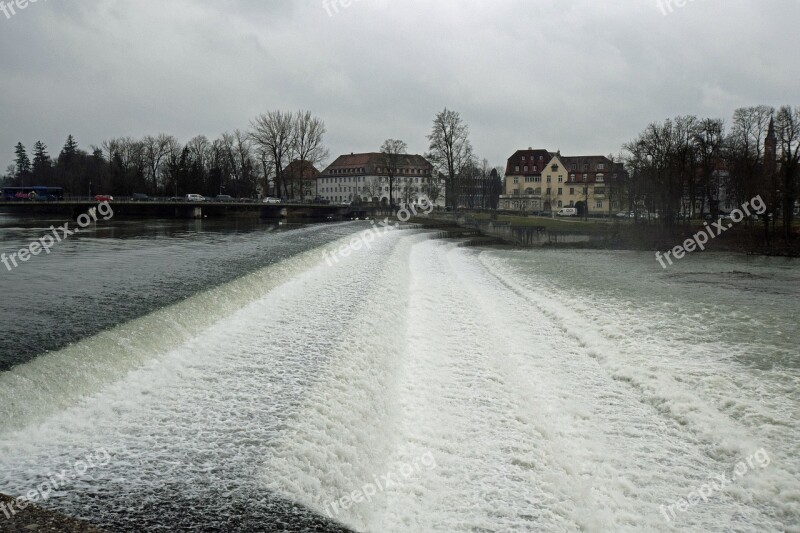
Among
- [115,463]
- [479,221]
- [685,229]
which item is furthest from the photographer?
[479,221]

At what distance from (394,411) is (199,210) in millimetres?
66222

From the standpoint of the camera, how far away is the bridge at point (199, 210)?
60694 millimetres

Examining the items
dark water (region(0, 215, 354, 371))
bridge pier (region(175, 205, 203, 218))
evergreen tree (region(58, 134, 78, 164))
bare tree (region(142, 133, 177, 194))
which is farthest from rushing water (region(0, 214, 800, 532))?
evergreen tree (region(58, 134, 78, 164))

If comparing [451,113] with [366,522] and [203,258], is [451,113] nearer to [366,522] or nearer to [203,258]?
[203,258]

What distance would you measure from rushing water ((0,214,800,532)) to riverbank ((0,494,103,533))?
0.14m

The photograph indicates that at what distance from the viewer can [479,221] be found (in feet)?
204

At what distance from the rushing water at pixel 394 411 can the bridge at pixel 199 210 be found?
171ft

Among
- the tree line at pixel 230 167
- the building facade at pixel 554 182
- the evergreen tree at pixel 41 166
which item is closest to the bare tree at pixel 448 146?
the tree line at pixel 230 167

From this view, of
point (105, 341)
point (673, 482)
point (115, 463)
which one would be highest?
point (105, 341)

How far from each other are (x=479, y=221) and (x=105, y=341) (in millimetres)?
55544

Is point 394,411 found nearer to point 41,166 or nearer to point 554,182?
point 554,182

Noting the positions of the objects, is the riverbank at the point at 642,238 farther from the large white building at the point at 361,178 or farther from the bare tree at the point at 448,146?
the large white building at the point at 361,178

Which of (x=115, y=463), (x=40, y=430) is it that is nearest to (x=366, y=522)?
(x=115, y=463)

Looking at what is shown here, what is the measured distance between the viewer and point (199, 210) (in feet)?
225
